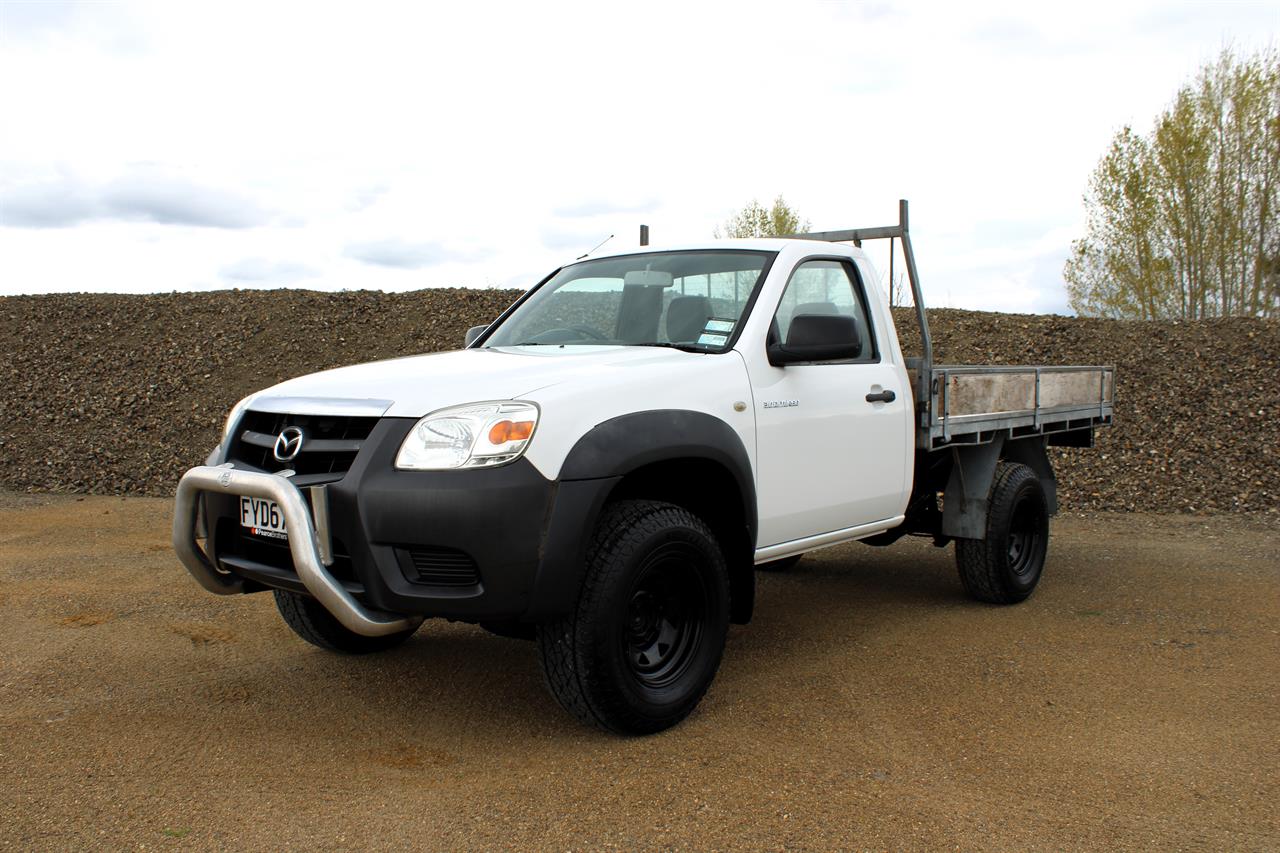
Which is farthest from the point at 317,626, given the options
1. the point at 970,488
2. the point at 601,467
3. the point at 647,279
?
the point at 970,488

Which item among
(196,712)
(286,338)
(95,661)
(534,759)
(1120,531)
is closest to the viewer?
(534,759)

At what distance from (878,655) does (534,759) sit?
214 centimetres

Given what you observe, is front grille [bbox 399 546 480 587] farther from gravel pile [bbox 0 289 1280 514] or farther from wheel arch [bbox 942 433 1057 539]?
gravel pile [bbox 0 289 1280 514]

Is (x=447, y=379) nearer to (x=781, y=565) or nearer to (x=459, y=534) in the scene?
(x=459, y=534)

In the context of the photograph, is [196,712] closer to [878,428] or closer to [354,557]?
[354,557]

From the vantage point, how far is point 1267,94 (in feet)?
68.1

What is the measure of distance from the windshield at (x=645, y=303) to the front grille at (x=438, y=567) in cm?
151

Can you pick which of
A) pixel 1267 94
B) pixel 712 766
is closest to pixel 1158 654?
pixel 712 766

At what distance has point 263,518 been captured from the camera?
386 cm

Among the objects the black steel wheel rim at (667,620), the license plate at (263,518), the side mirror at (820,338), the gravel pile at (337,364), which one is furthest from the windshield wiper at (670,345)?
the gravel pile at (337,364)

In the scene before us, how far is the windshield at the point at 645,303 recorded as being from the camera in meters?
4.78

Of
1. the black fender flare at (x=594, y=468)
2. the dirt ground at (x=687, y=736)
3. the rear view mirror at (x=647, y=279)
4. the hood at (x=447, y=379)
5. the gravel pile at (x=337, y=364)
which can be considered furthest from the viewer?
the gravel pile at (x=337, y=364)

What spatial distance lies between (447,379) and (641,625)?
122 centimetres

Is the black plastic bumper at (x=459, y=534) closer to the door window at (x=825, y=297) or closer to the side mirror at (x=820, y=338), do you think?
the side mirror at (x=820, y=338)
